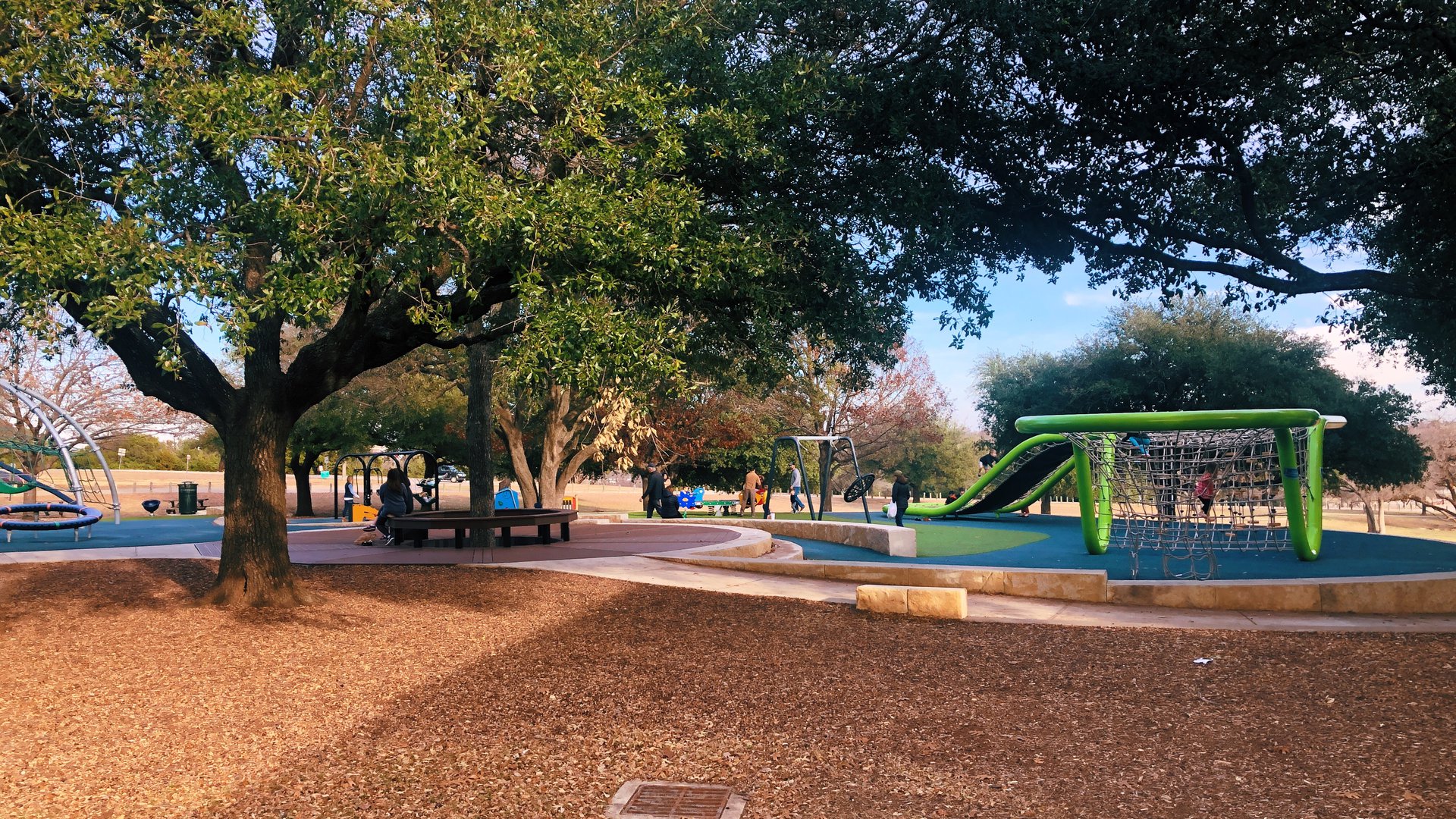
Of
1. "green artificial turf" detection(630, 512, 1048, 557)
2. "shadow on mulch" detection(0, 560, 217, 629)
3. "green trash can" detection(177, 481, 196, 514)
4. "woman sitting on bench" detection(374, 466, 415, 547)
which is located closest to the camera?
"shadow on mulch" detection(0, 560, 217, 629)

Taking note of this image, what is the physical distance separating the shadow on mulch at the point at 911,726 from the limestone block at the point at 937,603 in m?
0.50

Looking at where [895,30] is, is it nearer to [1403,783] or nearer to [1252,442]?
[1252,442]

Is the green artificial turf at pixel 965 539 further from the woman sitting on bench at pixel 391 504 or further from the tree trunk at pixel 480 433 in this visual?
the woman sitting on bench at pixel 391 504

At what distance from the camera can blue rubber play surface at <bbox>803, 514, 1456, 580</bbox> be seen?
13805 millimetres

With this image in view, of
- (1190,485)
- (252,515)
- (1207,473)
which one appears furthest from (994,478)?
(252,515)

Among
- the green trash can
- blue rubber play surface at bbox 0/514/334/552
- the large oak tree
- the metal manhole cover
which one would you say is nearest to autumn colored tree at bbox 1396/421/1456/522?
the large oak tree

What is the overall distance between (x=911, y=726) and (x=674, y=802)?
207 cm

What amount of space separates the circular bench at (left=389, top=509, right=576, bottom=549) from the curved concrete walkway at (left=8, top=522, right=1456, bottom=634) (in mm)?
420

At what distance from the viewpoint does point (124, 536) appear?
2241cm

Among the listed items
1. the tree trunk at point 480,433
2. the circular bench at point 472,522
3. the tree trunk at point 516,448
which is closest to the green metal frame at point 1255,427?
the circular bench at point 472,522

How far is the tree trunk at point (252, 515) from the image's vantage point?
10664 millimetres

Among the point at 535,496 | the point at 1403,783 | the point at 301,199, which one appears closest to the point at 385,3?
the point at 301,199

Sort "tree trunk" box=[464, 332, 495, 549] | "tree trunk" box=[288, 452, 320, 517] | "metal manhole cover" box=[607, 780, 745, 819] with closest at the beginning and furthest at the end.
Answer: "metal manhole cover" box=[607, 780, 745, 819]
"tree trunk" box=[464, 332, 495, 549]
"tree trunk" box=[288, 452, 320, 517]

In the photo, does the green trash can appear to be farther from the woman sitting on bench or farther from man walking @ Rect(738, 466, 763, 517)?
the woman sitting on bench
